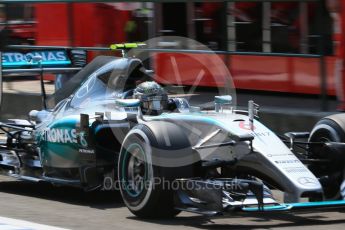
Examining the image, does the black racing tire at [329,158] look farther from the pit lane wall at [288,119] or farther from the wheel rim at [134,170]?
the pit lane wall at [288,119]

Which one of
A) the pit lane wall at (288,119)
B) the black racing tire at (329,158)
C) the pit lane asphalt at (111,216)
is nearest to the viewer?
the pit lane asphalt at (111,216)

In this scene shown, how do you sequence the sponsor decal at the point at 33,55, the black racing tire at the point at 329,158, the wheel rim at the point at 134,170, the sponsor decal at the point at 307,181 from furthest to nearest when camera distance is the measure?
1. the sponsor decal at the point at 33,55
2. the black racing tire at the point at 329,158
3. the wheel rim at the point at 134,170
4. the sponsor decal at the point at 307,181

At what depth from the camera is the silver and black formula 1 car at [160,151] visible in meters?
7.23

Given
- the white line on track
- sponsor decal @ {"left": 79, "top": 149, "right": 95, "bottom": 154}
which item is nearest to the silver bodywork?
sponsor decal @ {"left": 79, "top": 149, "right": 95, "bottom": 154}

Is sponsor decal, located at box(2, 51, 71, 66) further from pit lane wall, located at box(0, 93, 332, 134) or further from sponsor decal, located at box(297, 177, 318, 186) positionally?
sponsor decal, located at box(297, 177, 318, 186)

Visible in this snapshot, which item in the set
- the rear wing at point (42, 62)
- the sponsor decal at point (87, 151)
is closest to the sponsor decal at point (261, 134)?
the sponsor decal at point (87, 151)

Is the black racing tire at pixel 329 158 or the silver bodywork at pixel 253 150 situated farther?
the black racing tire at pixel 329 158

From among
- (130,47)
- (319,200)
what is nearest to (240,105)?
(130,47)

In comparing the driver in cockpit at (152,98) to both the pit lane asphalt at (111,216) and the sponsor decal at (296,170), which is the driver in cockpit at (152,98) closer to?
the pit lane asphalt at (111,216)

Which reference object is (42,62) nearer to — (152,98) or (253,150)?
(152,98)

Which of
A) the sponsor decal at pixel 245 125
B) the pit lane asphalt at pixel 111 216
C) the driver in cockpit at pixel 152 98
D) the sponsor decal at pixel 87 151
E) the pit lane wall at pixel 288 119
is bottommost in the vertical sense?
the pit lane asphalt at pixel 111 216

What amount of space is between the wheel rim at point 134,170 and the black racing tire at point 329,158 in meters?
1.68

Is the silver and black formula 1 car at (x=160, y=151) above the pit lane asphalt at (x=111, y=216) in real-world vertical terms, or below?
above

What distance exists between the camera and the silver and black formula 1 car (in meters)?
7.23
